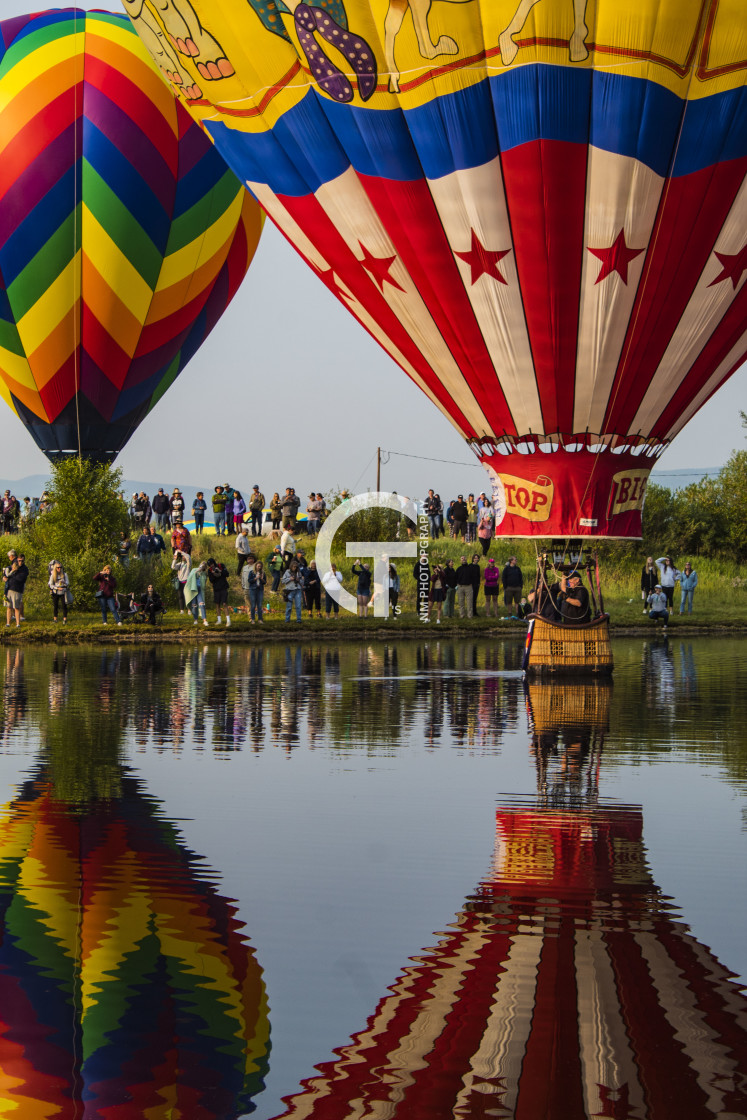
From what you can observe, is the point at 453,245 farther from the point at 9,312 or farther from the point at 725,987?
the point at 9,312

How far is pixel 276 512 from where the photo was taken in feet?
112

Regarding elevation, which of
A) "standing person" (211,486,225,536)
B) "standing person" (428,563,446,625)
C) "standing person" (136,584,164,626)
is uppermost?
"standing person" (211,486,225,536)

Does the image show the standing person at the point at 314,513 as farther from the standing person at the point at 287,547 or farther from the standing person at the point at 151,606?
the standing person at the point at 151,606

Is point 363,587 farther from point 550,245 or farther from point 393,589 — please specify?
point 550,245

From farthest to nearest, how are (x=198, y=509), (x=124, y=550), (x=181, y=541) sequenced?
(x=198, y=509) < (x=124, y=550) < (x=181, y=541)

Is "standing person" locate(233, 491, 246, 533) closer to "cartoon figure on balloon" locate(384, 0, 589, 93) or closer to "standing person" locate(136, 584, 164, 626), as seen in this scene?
"standing person" locate(136, 584, 164, 626)

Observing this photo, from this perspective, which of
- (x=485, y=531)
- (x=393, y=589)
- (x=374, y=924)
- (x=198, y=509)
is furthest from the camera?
(x=198, y=509)

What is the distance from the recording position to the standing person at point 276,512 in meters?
33.2

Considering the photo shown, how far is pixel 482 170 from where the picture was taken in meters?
12.8

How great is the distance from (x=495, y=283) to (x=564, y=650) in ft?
15.7

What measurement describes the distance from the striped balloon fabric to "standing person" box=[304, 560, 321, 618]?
549cm

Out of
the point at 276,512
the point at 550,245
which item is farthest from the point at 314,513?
the point at 550,245

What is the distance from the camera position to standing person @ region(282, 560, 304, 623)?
25.9m

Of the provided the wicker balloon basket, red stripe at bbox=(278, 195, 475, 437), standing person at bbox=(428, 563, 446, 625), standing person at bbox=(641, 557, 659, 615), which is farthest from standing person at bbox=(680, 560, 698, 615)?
red stripe at bbox=(278, 195, 475, 437)
